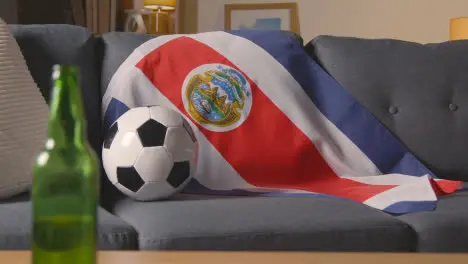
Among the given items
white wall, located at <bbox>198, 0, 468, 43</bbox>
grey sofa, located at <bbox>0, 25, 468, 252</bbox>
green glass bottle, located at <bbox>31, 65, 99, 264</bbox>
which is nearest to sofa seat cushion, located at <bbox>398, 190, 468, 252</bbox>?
grey sofa, located at <bbox>0, 25, 468, 252</bbox>

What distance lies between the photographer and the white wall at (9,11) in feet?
10.9

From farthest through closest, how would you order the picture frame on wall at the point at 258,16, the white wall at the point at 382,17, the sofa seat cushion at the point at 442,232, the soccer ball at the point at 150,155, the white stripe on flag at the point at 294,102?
the picture frame on wall at the point at 258,16 → the white wall at the point at 382,17 → the white stripe on flag at the point at 294,102 → the soccer ball at the point at 150,155 → the sofa seat cushion at the point at 442,232

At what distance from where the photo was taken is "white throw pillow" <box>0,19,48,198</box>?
1505 mm

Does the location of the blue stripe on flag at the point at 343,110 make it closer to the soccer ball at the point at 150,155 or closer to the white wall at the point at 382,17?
the soccer ball at the point at 150,155

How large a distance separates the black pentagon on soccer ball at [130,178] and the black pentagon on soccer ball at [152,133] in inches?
2.7

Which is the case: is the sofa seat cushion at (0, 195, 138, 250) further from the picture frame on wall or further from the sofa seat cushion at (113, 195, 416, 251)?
the picture frame on wall

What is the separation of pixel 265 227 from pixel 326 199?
307mm

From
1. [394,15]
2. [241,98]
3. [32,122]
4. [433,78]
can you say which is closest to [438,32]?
[394,15]

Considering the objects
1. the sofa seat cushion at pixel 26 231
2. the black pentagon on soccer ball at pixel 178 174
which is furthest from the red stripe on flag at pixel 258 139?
the sofa seat cushion at pixel 26 231

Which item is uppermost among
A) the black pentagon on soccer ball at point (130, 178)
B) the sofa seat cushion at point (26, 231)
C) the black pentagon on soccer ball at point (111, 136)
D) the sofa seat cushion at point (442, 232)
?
the black pentagon on soccer ball at point (111, 136)

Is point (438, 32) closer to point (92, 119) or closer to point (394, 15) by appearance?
point (394, 15)

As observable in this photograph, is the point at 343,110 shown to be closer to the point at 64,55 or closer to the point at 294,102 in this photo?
the point at 294,102

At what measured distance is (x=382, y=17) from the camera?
4129 mm

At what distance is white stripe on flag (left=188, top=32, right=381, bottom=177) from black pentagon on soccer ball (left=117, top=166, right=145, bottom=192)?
0.53 m
